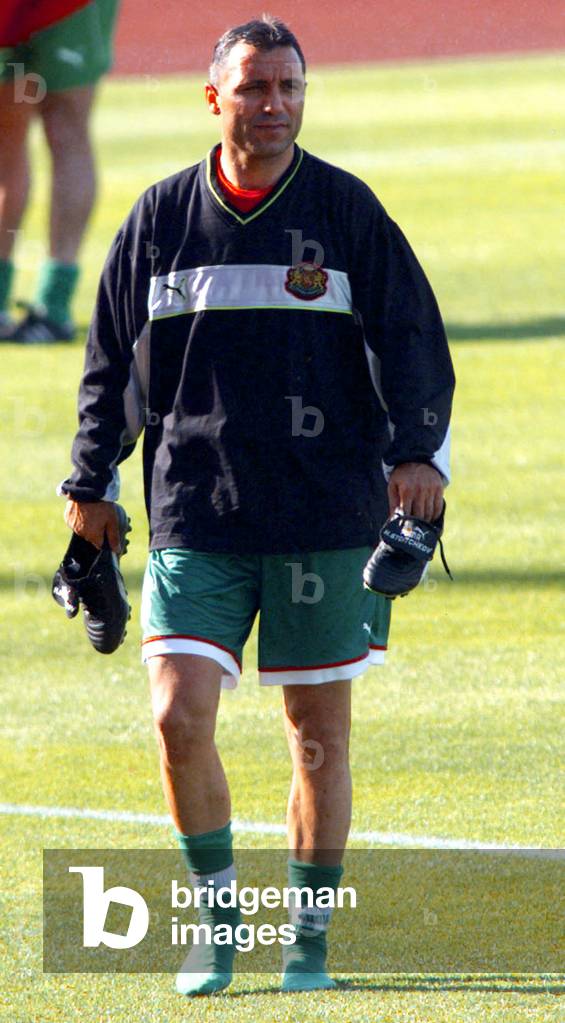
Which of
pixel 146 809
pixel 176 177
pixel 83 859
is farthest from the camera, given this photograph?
pixel 146 809

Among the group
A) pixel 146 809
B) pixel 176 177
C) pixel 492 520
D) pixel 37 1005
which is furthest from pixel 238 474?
pixel 492 520

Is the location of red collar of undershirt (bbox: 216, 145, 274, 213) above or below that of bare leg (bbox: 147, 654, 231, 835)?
above

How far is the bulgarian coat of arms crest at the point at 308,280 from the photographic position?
499cm

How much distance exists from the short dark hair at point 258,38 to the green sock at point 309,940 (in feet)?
6.04

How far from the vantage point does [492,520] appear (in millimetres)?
10391

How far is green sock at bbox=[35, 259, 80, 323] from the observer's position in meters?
14.8

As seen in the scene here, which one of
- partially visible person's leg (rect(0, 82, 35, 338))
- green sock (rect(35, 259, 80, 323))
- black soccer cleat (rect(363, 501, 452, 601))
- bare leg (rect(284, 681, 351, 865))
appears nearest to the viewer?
black soccer cleat (rect(363, 501, 452, 601))

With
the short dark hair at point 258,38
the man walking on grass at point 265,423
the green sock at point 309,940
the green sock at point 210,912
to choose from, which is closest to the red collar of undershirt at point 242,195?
the man walking on grass at point 265,423

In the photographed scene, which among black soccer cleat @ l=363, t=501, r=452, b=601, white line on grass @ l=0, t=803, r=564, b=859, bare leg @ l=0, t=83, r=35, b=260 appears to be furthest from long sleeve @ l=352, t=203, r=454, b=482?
bare leg @ l=0, t=83, r=35, b=260

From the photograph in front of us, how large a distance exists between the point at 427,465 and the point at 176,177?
2.96 ft

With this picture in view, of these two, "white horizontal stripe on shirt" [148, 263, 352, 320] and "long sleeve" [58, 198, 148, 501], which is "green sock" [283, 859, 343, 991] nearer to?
"long sleeve" [58, 198, 148, 501]

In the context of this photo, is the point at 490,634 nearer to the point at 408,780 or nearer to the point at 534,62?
the point at 408,780

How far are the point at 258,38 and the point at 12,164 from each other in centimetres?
983

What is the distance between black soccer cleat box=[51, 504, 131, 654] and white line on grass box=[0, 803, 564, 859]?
3.52 feet
